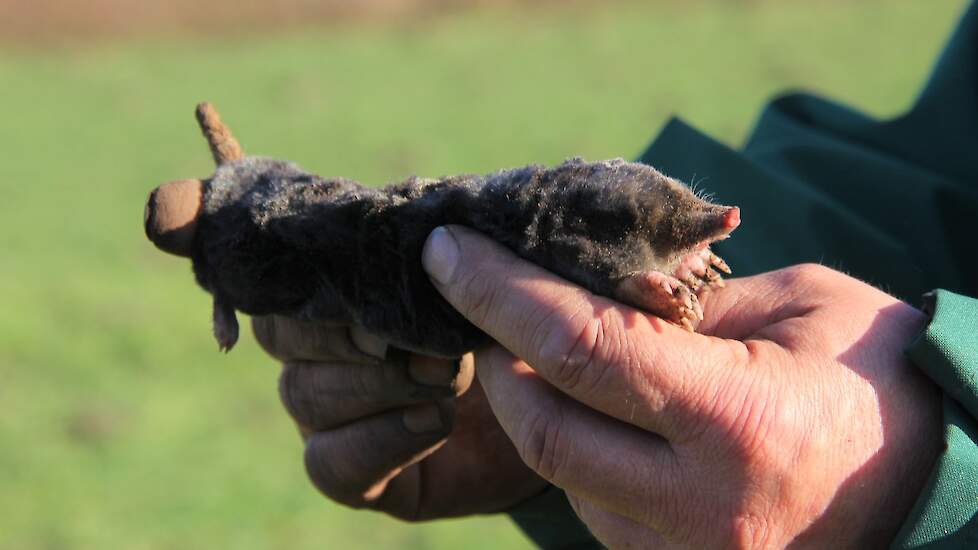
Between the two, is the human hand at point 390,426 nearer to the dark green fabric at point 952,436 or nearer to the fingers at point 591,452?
the fingers at point 591,452

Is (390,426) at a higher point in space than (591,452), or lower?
lower

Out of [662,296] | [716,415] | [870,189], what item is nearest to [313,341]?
[662,296]

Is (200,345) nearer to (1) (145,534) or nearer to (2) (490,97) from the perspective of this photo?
(1) (145,534)

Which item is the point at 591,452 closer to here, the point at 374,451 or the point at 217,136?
the point at 374,451

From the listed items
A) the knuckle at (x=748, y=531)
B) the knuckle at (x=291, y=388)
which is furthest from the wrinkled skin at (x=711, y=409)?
the knuckle at (x=291, y=388)

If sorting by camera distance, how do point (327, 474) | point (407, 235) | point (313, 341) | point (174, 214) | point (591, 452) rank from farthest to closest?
point (327, 474)
point (313, 341)
point (174, 214)
point (407, 235)
point (591, 452)
